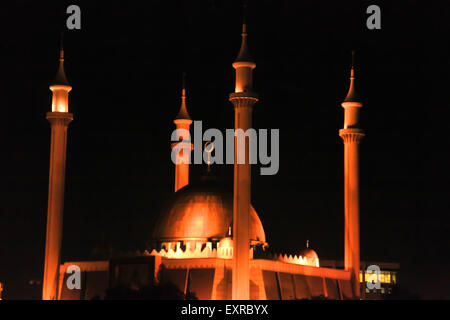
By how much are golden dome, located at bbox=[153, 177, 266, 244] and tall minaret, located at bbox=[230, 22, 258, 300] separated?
603 cm

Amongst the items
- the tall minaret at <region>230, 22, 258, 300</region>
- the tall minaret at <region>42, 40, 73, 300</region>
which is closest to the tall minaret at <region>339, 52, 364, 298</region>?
the tall minaret at <region>230, 22, 258, 300</region>

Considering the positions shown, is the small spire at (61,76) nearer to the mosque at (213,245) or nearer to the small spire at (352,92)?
the mosque at (213,245)

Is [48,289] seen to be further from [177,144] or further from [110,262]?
[177,144]

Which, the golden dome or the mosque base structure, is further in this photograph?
the golden dome

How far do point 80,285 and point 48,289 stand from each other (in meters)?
1.49

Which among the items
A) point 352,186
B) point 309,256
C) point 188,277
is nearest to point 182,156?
point 309,256

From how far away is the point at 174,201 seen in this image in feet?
175

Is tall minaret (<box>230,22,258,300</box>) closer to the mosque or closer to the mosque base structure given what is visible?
the mosque

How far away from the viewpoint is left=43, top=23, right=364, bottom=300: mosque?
45938 mm

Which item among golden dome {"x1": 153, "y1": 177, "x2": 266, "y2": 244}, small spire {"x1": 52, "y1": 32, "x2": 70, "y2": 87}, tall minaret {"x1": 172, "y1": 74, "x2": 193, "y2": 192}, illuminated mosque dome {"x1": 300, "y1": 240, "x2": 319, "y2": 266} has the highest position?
small spire {"x1": 52, "y1": 32, "x2": 70, "y2": 87}

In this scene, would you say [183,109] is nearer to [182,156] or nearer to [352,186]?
[182,156]

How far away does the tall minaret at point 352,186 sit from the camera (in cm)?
5344

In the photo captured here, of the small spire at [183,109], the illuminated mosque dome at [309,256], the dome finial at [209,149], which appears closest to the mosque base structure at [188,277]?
the illuminated mosque dome at [309,256]
